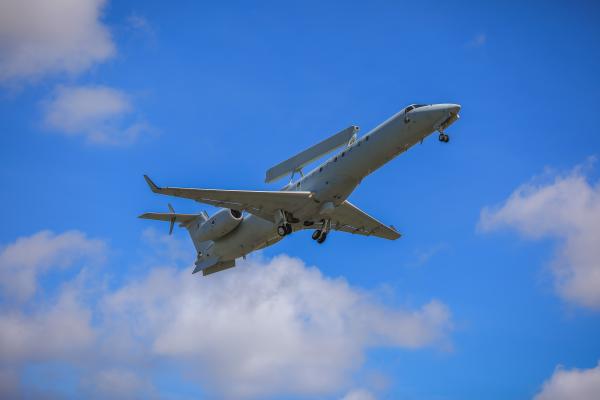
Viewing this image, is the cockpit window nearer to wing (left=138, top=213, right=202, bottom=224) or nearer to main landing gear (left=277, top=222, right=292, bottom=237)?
main landing gear (left=277, top=222, right=292, bottom=237)

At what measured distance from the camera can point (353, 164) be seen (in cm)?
3944

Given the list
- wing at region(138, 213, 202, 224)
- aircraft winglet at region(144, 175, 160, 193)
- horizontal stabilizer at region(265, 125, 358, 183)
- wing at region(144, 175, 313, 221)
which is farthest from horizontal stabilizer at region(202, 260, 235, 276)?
aircraft winglet at region(144, 175, 160, 193)

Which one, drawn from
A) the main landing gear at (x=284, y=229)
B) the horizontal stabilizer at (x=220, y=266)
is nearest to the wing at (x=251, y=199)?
the main landing gear at (x=284, y=229)

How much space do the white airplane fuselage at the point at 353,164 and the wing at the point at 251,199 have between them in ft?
2.03

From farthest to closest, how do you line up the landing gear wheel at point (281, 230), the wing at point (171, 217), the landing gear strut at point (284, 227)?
the wing at point (171, 217) → the landing gear wheel at point (281, 230) → the landing gear strut at point (284, 227)

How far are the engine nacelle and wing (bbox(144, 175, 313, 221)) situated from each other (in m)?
3.05

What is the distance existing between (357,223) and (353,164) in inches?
342

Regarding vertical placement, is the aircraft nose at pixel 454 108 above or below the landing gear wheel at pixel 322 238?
above

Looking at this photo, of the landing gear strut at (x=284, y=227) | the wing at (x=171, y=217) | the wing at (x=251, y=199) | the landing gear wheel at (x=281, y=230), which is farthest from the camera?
the wing at (x=171, y=217)

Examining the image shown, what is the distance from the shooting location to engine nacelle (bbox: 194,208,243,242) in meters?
45.0

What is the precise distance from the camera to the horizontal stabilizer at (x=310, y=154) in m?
40.2

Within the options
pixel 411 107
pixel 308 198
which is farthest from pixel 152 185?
pixel 411 107

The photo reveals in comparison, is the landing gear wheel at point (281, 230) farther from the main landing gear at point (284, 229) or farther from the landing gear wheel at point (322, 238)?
the landing gear wheel at point (322, 238)

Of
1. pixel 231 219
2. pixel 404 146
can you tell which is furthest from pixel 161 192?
pixel 404 146
